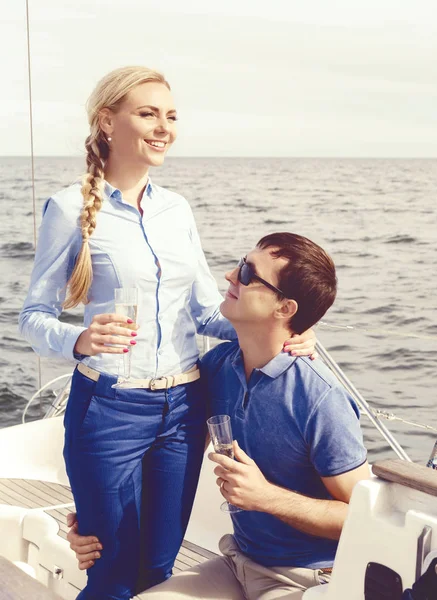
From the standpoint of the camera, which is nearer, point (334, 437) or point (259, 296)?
point (334, 437)

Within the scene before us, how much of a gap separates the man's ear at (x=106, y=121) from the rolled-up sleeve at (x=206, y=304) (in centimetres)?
28

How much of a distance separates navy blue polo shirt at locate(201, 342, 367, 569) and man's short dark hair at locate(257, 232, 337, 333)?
13 cm

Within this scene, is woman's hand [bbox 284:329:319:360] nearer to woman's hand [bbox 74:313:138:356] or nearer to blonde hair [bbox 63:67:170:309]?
woman's hand [bbox 74:313:138:356]

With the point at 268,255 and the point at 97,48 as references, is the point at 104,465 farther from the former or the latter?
the point at 97,48

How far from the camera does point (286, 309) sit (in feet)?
6.17

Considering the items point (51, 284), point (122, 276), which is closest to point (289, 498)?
point (122, 276)

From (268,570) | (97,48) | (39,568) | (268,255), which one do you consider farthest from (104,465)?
(97,48)

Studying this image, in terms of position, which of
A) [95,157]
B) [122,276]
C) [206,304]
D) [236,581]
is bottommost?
[236,581]

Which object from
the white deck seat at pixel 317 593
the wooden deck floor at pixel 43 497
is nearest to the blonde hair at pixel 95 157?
the white deck seat at pixel 317 593

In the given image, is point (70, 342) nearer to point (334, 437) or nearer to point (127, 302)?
point (127, 302)

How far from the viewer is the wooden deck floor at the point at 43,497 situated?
3.33m

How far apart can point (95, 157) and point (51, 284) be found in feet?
1.03

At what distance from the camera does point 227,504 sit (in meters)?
1.77

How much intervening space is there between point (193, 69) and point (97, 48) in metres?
4.29
